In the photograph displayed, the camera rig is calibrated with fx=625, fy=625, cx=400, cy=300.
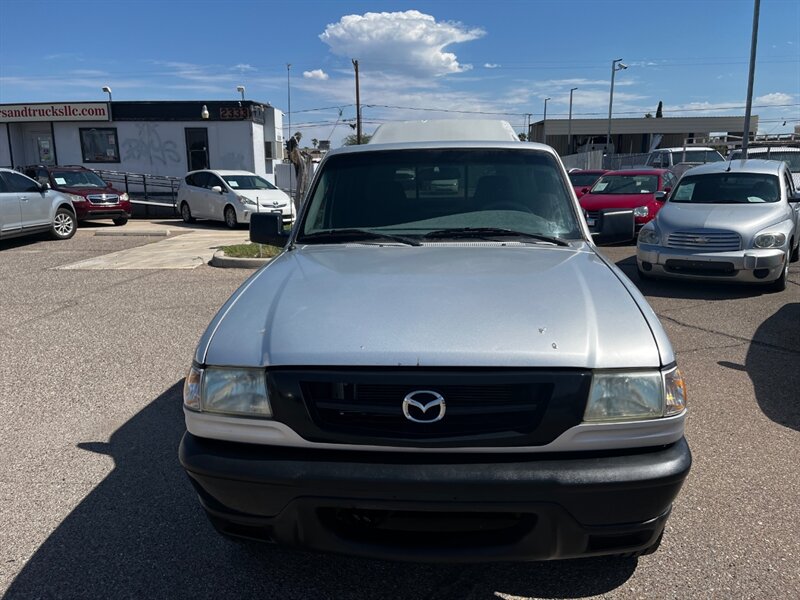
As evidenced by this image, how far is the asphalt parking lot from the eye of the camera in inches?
105

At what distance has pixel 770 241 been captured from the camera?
8258 mm

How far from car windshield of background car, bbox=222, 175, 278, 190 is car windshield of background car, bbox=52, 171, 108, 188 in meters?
3.68

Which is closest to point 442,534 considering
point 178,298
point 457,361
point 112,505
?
point 457,361

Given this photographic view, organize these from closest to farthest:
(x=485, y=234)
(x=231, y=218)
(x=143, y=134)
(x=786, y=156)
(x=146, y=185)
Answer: (x=485, y=234) → (x=231, y=218) → (x=786, y=156) → (x=146, y=185) → (x=143, y=134)

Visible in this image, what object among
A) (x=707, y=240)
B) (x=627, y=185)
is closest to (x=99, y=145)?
(x=627, y=185)

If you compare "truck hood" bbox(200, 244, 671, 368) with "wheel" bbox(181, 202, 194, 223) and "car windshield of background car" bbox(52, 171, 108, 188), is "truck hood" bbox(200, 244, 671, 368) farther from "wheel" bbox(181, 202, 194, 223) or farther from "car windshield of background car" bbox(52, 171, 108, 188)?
"wheel" bbox(181, 202, 194, 223)

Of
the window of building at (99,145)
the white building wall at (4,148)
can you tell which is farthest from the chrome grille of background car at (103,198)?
the white building wall at (4,148)

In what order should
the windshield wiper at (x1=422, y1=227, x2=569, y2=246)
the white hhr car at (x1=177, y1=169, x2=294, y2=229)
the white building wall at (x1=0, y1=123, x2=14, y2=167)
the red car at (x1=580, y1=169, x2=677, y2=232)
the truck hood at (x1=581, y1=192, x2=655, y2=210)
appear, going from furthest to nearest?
the white building wall at (x1=0, y1=123, x2=14, y2=167) < the white hhr car at (x1=177, y1=169, x2=294, y2=229) < the truck hood at (x1=581, y1=192, x2=655, y2=210) < the red car at (x1=580, y1=169, x2=677, y2=232) < the windshield wiper at (x1=422, y1=227, x2=569, y2=246)

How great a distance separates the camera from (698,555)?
282 cm

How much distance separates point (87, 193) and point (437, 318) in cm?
1762

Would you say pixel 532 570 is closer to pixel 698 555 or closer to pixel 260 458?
pixel 698 555

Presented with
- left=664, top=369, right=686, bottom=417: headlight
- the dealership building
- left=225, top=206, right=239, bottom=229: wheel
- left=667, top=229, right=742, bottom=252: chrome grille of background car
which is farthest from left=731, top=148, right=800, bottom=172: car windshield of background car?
left=664, top=369, right=686, bottom=417: headlight

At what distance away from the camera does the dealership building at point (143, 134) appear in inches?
942

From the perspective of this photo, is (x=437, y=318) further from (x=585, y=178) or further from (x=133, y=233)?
(x=585, y=178)
